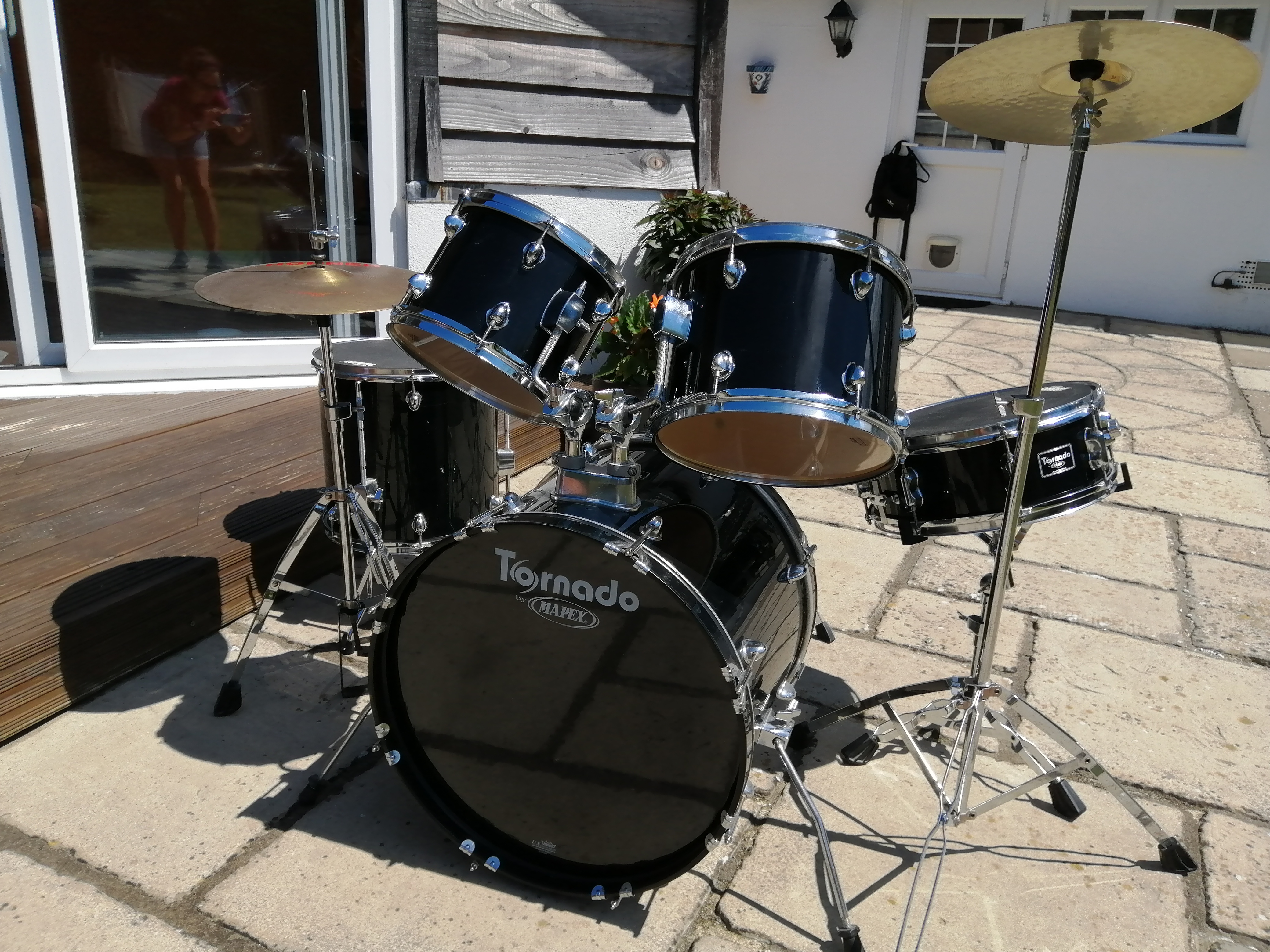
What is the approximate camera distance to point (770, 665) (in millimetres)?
2146

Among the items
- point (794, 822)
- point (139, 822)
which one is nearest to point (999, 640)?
point (794, 822)

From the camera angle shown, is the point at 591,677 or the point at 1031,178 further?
the point at 1031,178

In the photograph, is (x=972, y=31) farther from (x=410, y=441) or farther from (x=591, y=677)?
(x=591, y=677)

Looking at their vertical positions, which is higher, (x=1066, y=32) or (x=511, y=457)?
(x=1066, y=32)

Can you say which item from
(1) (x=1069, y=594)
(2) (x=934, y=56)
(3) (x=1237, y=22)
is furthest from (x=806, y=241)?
(3) (x=1237, y=22)

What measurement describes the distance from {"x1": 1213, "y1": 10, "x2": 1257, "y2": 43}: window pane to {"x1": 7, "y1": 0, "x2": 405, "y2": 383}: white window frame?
692 centimetres

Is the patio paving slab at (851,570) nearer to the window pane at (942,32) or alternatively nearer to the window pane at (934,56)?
the window pane at (934,56)

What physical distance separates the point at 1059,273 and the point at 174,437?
10.8 ft

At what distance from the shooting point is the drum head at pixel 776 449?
81.4 inches

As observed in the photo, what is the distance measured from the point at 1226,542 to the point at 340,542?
3.49 metres

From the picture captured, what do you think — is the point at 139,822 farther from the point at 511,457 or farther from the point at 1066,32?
the point at 1066,32

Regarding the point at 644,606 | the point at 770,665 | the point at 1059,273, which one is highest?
the point at 1059,273

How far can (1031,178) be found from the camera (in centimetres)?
842

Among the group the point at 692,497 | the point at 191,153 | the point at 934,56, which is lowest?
the point at 692,497
